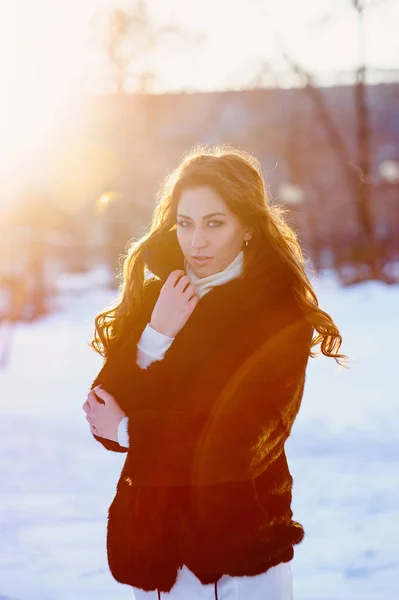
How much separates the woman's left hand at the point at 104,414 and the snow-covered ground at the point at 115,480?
6.04 feet

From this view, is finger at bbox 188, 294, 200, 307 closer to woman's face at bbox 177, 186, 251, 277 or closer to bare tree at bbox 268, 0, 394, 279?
woman's face at bbox 177, 186, 251, 277

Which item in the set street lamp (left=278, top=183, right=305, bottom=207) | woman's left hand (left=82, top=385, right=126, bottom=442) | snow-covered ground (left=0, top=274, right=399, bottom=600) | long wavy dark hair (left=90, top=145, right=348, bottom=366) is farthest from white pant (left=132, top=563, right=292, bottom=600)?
street lamp (left=278, top=183, right=305, bottom=207)

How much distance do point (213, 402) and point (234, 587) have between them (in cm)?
47

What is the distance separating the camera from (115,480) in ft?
18.9

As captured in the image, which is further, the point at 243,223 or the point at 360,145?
the point at 360,145

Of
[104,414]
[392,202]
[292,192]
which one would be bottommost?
[392,202]

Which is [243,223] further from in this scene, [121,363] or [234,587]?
[234,587]

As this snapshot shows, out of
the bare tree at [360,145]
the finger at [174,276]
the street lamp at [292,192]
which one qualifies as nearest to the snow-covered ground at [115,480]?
the finger at [174,276]

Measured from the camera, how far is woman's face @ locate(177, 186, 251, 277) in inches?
81.2

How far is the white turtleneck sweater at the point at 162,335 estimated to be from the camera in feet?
6.80

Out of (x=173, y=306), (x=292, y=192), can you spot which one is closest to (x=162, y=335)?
(x=173, y=306)

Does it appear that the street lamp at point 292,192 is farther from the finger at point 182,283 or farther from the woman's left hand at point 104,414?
the woman's left hand at point 104,414

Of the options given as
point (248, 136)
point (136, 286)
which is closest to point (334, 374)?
point (136, 286)

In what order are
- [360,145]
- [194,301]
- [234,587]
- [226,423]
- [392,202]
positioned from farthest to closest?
[392,202] → [360,145] → [194,301] → [234,587] → [226,423]
